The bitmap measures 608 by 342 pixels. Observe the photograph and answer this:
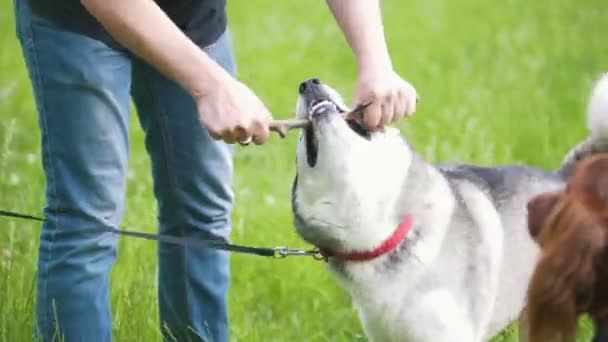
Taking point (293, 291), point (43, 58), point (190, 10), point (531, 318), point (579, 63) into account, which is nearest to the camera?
point (531, 318)

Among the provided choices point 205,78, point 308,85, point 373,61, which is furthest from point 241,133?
point 373,61

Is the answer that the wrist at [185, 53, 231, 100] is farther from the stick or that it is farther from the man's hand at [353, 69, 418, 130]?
the man's hand at [353, 69, 418, 130]

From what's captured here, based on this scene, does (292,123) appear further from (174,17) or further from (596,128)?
(596,128)

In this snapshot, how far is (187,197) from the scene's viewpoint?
344 centimetres

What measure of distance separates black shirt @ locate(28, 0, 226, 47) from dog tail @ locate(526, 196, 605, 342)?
1.31 meters

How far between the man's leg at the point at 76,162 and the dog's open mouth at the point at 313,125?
0.53 m

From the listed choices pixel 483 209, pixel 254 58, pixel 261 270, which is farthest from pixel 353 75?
pixel 483 209

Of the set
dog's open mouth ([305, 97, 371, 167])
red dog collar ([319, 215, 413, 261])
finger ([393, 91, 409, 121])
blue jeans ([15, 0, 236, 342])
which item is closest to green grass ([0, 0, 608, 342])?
blue jeans ([15, 0, 236, 342])

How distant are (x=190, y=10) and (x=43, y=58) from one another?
18.2 inches

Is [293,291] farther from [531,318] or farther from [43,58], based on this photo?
[531,318]

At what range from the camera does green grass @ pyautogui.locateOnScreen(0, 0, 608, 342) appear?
4238mm

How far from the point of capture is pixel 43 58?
3023 mm

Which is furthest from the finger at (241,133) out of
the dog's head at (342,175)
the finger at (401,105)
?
the finger at (401,105)

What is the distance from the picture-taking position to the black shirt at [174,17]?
3010mm
